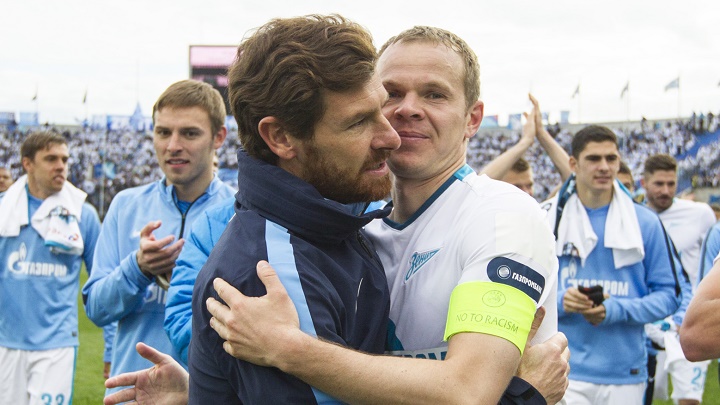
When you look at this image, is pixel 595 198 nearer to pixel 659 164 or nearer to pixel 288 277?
pixel 659 164

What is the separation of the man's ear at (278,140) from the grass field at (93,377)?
8.25 metres

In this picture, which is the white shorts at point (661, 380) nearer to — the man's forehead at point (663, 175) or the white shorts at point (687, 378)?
the white shorts at point (687, 378)

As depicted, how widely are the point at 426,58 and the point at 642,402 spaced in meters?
4.22

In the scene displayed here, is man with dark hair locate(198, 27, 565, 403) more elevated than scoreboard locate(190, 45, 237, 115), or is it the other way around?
scoreboard locate(190, 45, 237, 115)

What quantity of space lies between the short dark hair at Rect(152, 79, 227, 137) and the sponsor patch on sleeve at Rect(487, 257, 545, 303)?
8.82ft

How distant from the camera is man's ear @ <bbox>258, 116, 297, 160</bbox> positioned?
7.08 feet

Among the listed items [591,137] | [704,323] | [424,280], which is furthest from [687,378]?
[424,280]

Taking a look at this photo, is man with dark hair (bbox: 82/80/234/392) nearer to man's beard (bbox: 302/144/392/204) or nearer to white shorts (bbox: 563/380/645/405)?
man's beard (bbox: 302/144/392/204)

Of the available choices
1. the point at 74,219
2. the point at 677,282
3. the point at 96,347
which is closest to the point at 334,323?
the point at 677,282

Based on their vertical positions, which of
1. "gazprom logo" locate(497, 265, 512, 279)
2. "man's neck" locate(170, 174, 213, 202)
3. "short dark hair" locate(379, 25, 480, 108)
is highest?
"short dark hair" locate(379, 25, 480, 108)

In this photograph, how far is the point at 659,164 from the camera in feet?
31.0

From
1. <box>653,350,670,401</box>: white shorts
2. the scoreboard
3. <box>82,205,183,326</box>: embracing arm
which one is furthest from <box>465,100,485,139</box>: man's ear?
the scoreboard

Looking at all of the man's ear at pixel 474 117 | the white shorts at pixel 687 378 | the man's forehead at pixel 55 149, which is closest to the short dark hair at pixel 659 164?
the white shorts at pixel 687 378

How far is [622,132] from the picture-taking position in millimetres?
45531
